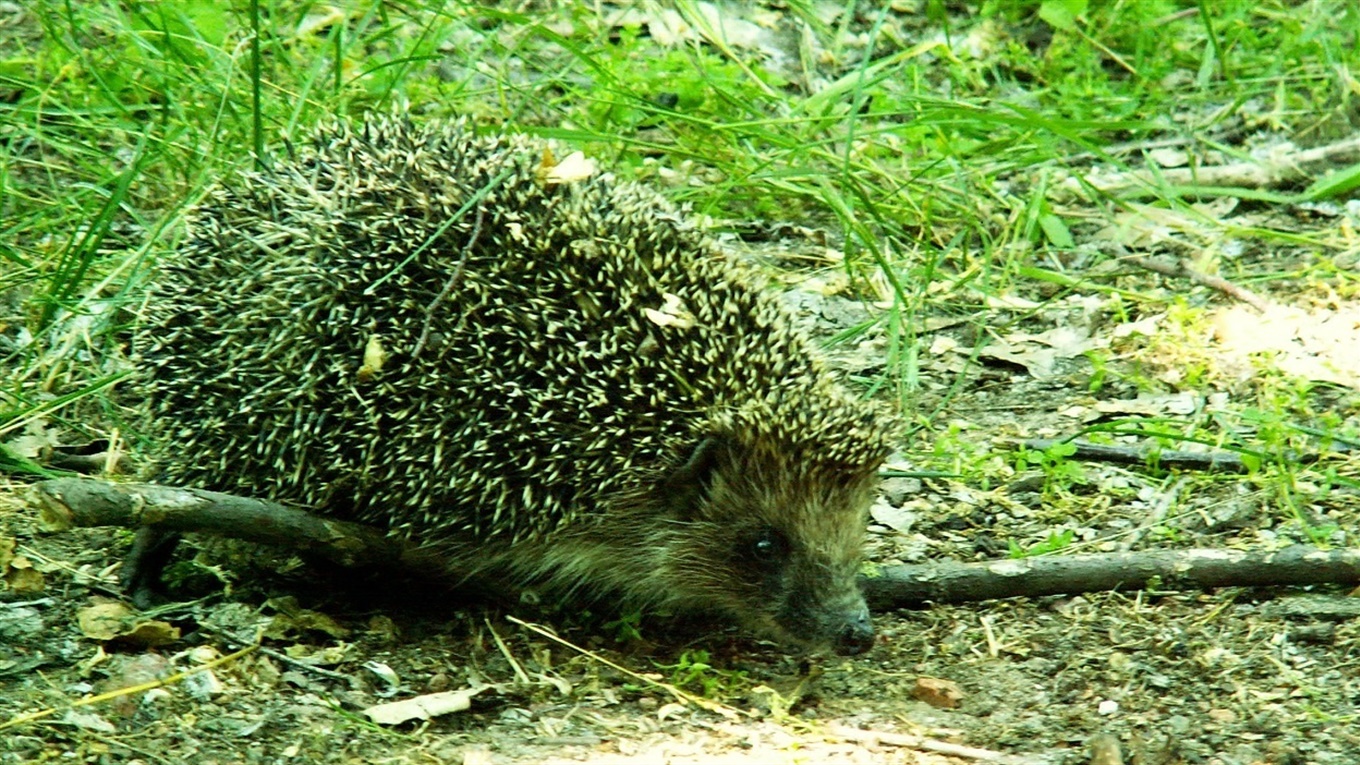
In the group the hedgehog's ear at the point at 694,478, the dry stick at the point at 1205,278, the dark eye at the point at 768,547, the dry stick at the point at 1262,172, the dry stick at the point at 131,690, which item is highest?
the dry stick at the point at 1262,172

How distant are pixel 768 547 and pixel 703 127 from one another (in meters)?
3.24

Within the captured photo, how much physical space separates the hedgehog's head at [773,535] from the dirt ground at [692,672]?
0.20m

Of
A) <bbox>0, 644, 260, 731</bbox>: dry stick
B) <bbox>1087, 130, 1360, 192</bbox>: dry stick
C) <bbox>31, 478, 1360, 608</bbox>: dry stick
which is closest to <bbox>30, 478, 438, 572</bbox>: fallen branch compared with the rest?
<bbox>31, 478, 1360, 608</bbox>: dry stick

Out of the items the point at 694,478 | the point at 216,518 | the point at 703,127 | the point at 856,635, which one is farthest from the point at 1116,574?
the point at 703,127

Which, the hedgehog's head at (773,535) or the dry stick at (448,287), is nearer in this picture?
the dry stick at (448,287)

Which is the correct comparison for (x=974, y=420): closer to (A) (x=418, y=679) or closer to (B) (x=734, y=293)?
(B) (x=734, y=293)

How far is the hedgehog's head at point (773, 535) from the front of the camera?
5477 millimetres

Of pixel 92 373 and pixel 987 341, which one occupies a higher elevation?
pixel 987 341

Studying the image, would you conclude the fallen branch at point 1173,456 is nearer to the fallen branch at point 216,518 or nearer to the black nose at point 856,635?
the black nose at point 856,635

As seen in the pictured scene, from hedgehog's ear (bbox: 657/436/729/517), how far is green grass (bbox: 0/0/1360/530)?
1367 millimetres

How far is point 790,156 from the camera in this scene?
7867mm

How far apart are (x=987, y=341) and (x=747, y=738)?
331 cm

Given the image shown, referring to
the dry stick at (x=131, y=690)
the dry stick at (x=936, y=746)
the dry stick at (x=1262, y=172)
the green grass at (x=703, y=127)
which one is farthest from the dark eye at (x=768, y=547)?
the dry stick at (x=1262, y=172)

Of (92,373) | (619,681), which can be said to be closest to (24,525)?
(92,373)
